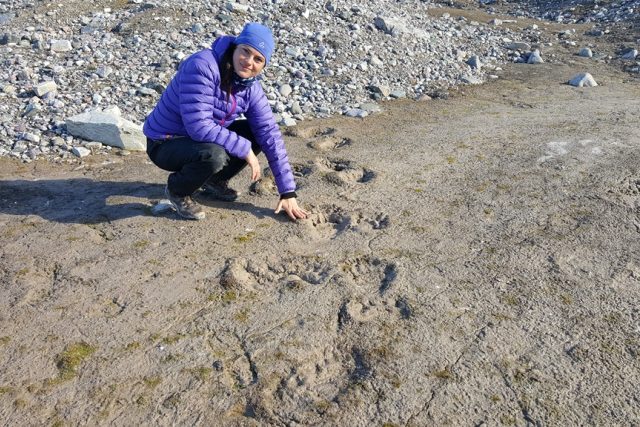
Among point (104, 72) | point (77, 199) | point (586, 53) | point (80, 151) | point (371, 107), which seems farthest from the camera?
point (586, 53)

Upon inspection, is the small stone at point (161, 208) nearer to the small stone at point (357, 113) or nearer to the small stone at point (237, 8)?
the small stone at point (357, 113)

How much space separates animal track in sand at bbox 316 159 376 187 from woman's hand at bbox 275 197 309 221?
33.9 inches

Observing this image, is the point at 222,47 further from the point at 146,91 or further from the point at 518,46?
the point at 518,46

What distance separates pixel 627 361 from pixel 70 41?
8.45m

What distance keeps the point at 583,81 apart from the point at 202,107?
23.3ft

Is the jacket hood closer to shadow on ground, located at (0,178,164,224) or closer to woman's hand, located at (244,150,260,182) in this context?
woman's hand, located at (244,150,260,182)

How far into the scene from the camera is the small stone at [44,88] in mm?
7648

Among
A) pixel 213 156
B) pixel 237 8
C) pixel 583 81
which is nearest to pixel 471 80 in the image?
pixel 583 81

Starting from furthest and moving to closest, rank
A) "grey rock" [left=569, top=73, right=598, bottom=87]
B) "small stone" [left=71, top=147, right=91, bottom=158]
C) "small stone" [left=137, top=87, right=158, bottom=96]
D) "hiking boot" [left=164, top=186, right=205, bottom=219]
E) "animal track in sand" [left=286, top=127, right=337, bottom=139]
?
"grey rock" [left=569, top=73, right=598, bottom=87] < "small stone" [left=137, top=87, right=158, bottom=96] < "animal track in sand" [left=286, top=127, right=337, bottom=139] < "small stone" [left=71, top=147, right=91, bottom=158] < "hiking boot" [left=164, top=186, right=205, bottom=219]

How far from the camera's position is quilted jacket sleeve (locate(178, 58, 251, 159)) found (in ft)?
14.6

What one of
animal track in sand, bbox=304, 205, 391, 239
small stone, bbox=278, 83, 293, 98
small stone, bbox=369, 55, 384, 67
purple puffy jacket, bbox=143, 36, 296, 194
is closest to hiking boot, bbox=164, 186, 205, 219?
purple puffy jacket, bbox=143, 36, 296, 194

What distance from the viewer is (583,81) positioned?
9438 mm

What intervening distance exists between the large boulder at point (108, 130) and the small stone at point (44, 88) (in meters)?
0.97

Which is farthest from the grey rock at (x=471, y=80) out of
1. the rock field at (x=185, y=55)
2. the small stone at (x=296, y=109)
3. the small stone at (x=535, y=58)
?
the small stone at (x=296, y=109)
